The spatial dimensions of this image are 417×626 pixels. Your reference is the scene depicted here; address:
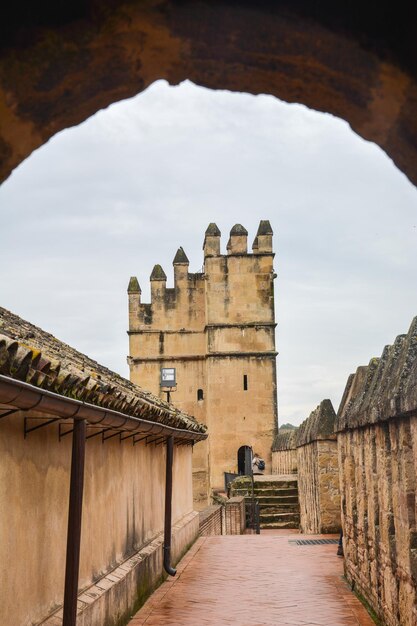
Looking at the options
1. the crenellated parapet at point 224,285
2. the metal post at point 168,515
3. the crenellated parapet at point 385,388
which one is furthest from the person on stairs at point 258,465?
the crenellated parapet at point 385,388

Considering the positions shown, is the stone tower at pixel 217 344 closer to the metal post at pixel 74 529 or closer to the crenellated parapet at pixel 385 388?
the crenellated parapet at pixel 385 388

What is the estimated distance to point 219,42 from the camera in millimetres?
3082

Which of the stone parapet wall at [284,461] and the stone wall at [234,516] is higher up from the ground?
the stone parapet wall at [284,461]

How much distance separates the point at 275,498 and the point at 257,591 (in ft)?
46.0

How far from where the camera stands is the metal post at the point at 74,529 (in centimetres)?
752

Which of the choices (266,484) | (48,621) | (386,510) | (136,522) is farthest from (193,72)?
(266,484)

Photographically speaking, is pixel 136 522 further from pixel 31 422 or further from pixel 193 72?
pixel 193 72

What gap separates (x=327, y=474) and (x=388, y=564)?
27.8 feet

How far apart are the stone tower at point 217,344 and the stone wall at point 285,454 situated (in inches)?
61.9

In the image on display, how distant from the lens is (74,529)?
785 cm

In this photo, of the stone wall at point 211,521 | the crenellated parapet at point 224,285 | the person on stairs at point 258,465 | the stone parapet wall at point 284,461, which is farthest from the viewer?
the crenellated parapet at point 224,285

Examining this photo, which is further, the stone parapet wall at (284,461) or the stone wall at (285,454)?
the stone parapet wall at (284,461)

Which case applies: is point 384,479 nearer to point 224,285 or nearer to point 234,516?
point 234,516

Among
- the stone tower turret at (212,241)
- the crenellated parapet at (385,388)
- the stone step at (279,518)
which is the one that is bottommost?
the stone step at (279,518)
